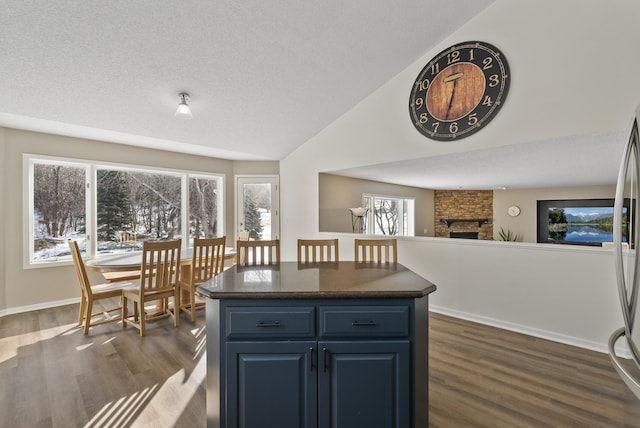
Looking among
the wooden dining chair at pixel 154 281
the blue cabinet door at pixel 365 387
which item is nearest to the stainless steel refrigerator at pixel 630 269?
the blue cabinet door at pixel 365 387

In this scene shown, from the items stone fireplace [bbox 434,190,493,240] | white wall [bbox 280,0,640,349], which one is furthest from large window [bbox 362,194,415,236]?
white wall [bbox 280,0,640,349]

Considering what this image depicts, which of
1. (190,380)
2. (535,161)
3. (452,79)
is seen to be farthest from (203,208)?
(535,161)

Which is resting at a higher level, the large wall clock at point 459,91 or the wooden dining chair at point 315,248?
the large wall clock at point 459,91

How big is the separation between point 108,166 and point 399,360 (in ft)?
16.0

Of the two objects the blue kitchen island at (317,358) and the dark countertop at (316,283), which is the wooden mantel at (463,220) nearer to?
the dark countertop at (316,283)

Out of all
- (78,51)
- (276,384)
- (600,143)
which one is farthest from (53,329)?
(600,143)

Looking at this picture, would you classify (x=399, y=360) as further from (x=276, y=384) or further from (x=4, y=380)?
(x=4, y=380)

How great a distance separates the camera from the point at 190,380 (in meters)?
2.33

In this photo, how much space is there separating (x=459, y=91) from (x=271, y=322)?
313cm

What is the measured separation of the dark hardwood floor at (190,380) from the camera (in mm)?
1902

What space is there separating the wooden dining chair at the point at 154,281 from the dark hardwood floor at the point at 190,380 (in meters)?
0.24

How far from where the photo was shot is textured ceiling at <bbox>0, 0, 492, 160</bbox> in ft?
7.95

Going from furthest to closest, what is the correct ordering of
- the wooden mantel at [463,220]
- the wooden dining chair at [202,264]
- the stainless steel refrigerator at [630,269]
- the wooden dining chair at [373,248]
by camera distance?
the wooden mantel at [463,220], the wooden dining chair at [202,264], the wooden dining chair at [373,248], the stainless steel refrigerator at [630,269]

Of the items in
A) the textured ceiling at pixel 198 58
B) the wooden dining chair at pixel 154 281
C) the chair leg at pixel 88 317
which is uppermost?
the textured ceiling at pixel 198 58
